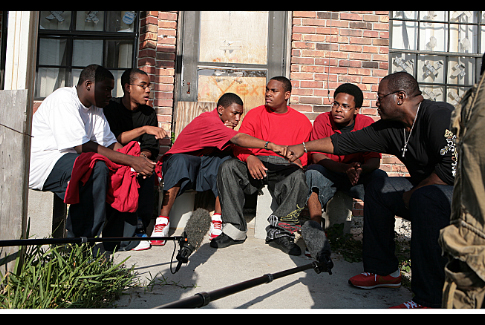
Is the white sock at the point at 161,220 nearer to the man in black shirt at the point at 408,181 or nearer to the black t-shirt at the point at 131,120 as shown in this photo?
the black t-shirt at the point at 131,120

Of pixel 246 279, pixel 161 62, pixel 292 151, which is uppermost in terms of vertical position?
pixel 161 62

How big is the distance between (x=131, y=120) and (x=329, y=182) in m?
2.26

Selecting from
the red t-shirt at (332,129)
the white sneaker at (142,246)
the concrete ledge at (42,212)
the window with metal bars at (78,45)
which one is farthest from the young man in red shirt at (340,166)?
the window with metal bars at (78,45)

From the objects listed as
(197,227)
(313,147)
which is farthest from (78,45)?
(313,147)

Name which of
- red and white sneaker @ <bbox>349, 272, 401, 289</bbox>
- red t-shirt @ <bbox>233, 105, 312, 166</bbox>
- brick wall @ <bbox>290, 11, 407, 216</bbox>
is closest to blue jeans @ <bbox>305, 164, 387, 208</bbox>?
red t-shirt @ <bbox>233, 105, 312, 166</bbox>

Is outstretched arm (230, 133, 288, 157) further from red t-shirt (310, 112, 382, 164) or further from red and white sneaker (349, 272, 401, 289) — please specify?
red and white sneaker (349, 272, 401, 289)

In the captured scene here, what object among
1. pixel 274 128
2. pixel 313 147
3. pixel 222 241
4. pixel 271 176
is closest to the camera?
pixel 313 147

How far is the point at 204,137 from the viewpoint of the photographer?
4.21 meters

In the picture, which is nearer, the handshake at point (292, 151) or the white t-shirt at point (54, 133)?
the white t-shirt at point (54, 133)

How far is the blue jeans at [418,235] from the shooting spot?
2.28 m

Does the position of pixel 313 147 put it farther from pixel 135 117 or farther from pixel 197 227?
pixel 135 117

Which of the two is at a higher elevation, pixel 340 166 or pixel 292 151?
pixel 292 151

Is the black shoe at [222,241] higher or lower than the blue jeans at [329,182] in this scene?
lower

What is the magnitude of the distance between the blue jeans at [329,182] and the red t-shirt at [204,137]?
93cm
